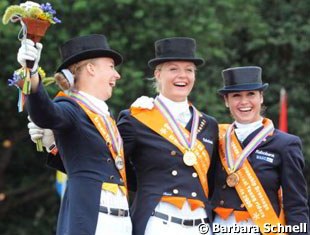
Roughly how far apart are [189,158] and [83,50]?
1.08m

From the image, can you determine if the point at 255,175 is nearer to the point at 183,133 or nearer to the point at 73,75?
the point at 183,133

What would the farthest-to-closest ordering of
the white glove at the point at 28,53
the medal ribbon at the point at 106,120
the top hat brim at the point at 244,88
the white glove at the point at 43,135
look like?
1. the top hat brim at the point at 244,88
2. the medal ribbon at the point at 106,120
3. the white glove at the point at 43,135
4. the white glove at the point at 28,53

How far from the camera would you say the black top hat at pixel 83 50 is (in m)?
5.95

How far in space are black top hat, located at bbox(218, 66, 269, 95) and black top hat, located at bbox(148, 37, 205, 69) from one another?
375 millimetres

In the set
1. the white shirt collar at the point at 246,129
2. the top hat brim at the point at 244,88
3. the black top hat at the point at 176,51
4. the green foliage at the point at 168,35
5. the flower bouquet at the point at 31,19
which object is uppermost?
the green foliage at the point at 168,35

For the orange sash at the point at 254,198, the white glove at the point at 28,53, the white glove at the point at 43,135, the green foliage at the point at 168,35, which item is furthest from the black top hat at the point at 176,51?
the green foliage at the point at 168,35

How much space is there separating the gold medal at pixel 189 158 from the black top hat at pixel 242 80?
2.45ft

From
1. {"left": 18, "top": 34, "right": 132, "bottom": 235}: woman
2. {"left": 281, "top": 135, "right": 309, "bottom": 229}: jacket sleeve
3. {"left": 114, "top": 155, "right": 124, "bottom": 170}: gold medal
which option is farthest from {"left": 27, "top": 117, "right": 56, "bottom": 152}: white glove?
{"left": 281, "top": 135, "right": 309, "bottom": 229}: jacket sleeve

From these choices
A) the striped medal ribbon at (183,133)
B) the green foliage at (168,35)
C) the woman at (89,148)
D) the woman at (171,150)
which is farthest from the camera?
the green foliage at (168,35)

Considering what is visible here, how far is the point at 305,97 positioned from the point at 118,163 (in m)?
9.78

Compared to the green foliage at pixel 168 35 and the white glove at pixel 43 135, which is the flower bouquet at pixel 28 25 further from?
the green foliage at pixel 168 35

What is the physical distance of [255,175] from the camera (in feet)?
21.2

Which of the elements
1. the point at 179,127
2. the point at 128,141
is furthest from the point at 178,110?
the point at 128,141

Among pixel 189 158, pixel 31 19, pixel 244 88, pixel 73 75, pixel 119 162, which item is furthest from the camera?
pixel 244 88
